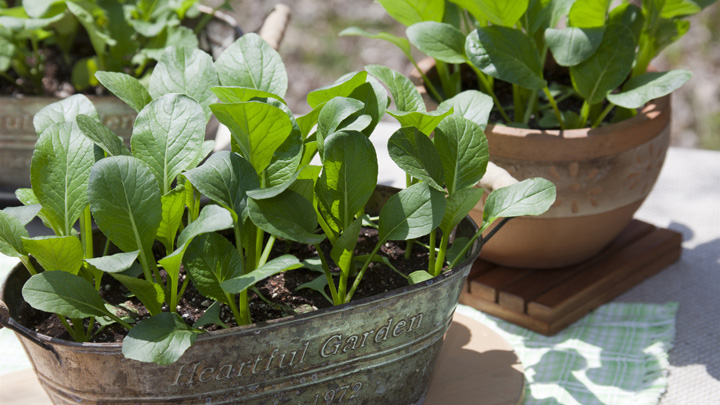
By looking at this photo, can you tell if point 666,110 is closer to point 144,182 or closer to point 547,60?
point 547,60

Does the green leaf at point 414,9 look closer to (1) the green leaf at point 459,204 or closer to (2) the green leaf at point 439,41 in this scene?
(2) the green leaf at point 439,41

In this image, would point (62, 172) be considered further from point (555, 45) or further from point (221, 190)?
point (555, 45)

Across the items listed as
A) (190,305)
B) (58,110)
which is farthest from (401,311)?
(58,110)

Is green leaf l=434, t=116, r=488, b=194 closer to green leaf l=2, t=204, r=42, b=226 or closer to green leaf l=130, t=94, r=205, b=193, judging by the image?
green leaf l=130, t=94, r=205, b=193

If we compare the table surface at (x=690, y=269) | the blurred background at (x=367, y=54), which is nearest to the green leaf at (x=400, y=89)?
the table surface at (x=690, y=269)

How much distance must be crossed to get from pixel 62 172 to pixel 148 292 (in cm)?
11

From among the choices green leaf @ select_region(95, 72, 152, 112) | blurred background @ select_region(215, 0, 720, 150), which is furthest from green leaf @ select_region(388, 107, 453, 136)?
blurred background @ select_region(215, 0, 720, 150)

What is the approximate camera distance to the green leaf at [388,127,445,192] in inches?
20.8

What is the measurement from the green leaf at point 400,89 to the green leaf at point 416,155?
81 millimetres

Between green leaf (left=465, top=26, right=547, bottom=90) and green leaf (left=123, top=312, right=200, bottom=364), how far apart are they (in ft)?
1.28

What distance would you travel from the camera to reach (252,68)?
61cm

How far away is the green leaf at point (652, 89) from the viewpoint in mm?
723

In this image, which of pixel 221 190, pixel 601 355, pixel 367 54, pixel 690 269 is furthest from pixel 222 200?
pixel 367 54

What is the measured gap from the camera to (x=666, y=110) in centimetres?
83
